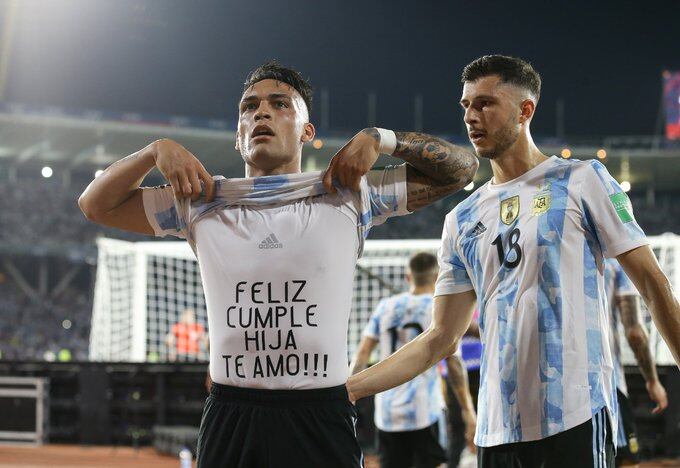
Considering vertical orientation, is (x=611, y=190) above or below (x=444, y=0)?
below

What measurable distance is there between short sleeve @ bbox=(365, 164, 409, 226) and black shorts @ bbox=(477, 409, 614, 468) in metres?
0.94

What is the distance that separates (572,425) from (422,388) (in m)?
3.66

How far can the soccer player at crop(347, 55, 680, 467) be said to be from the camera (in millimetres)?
3010

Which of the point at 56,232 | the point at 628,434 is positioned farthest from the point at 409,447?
the point at 56,232

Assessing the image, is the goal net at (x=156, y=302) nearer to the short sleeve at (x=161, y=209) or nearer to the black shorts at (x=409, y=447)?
the black shorts at (x=409, y=447)

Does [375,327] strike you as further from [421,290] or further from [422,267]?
[422,267]

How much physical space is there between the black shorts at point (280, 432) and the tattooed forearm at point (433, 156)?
83cm

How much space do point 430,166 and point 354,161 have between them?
32cm

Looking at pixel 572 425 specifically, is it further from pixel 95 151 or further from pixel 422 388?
pixel 95 151

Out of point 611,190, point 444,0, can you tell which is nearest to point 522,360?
point 611,190

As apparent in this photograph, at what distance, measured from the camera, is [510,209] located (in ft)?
10.7

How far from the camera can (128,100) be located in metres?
50.0

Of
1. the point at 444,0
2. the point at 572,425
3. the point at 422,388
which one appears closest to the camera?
the point at 572,425

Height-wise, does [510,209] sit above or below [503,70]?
below
